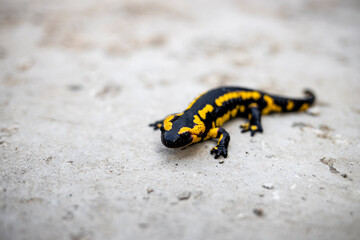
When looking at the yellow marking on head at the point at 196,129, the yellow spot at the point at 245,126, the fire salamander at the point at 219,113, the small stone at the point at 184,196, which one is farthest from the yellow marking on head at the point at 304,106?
the small stone at the point at 184,196

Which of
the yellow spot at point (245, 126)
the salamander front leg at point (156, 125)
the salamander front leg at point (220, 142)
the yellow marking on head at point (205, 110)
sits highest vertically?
the yellow marking on head at point (205, 110)

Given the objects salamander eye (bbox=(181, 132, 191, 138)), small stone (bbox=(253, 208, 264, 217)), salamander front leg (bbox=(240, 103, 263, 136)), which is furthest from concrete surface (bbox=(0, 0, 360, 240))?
salamander eye (bbox=(181, 132, 191, 138))

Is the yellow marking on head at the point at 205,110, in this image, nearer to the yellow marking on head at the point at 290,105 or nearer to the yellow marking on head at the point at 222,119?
the yellow marking on head at the point at 222,119

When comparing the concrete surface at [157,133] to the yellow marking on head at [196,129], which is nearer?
the concrete surface at [157,133]

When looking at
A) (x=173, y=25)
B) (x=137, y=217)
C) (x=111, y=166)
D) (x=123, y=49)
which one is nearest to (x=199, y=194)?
(x=137, y=217)

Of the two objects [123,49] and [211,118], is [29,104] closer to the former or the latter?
[123,49]

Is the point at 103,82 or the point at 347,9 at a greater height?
the point at 347,9
